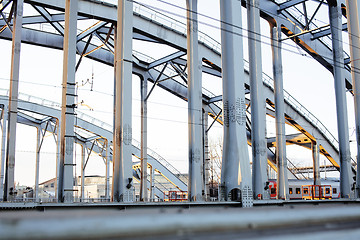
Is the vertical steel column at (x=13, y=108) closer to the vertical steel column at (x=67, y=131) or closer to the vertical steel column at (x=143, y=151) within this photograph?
the vertical steel column at (x=67, y=131)

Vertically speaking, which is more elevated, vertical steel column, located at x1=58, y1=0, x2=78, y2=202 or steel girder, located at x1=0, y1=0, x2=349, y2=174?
steel girder, located at x1=0, y1=0, x2=349, y2=174

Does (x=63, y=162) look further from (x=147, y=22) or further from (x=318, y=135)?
(x=318, y=135)

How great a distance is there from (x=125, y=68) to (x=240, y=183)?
7.32 meters

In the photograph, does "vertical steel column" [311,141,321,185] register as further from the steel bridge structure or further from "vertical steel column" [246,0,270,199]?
"vertical steel column" [246,0,270,199]

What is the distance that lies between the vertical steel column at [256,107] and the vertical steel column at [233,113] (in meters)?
7.23

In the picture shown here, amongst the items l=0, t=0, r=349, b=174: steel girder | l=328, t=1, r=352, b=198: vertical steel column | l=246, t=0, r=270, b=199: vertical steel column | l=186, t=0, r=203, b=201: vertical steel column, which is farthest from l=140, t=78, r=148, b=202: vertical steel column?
l=328, t=1, r=352, b=198: vertical steel column

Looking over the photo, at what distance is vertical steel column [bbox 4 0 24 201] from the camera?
18188 millimetres

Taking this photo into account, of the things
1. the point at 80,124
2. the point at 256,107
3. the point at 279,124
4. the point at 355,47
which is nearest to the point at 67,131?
the point at 256,107

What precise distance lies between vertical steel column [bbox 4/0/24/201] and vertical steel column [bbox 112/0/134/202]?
215 inches

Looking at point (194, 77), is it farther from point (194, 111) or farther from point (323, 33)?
point (323, 33)

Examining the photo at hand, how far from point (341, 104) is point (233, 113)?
10524 millimetres

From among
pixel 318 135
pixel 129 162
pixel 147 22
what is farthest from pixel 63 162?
pixel 318 135

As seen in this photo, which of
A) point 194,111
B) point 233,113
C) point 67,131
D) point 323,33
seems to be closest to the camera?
point 233,113

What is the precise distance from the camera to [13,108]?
18172mm
